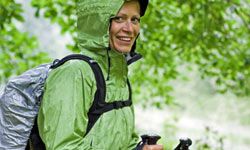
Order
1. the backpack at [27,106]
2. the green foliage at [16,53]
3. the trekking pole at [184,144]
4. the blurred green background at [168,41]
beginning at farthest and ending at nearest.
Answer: the green foliage at [16,53] → the blurred green background at [168,41] → the trekking pole at [184,144] → the backpack at [27,106]

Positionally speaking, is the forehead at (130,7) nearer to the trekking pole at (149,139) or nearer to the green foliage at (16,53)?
the trekking pole at (149,139)

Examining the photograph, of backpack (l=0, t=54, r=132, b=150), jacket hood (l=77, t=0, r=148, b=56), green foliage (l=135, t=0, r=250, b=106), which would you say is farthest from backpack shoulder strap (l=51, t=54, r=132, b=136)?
green foliage (l=135, t=0, r=250, b=106)

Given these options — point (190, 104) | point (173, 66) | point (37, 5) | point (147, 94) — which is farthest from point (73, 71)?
point (190, 104)

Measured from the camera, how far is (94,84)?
2.29 m

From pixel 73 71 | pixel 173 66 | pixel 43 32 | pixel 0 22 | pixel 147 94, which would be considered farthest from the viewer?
pixel 43 32

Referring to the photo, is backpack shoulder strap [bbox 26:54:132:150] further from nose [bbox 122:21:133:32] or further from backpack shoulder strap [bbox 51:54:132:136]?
nose [bbox 122:21:133:32]

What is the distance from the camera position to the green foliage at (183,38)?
6.11 meters

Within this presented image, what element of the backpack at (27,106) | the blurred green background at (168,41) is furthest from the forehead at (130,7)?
the blurred green background at (168,41)

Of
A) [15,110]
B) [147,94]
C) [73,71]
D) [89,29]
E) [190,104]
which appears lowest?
[190,104]

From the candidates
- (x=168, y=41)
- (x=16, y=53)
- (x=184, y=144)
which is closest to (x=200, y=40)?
(x=168, y=41)

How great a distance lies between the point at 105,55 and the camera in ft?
8.04

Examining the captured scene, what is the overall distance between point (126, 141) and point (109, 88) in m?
0.26

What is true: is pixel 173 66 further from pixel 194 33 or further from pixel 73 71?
pixel 73 71

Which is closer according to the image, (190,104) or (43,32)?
(43,32)
